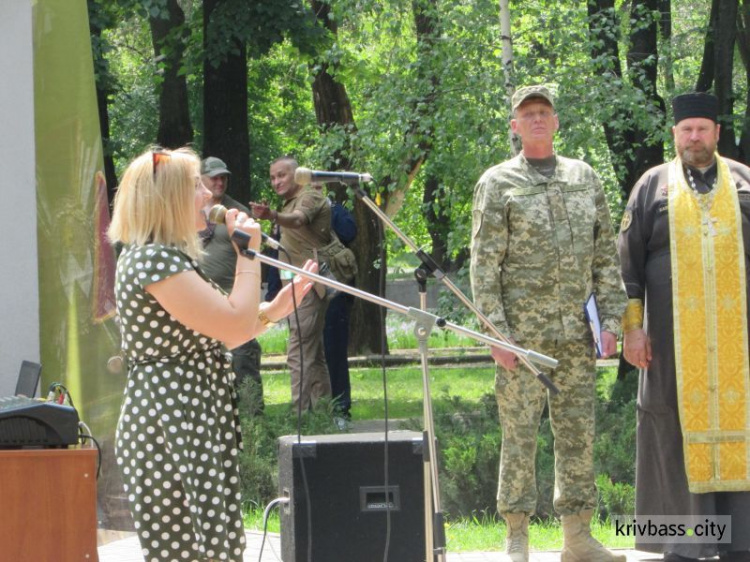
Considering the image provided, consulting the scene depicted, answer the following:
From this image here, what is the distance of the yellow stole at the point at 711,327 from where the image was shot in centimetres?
624

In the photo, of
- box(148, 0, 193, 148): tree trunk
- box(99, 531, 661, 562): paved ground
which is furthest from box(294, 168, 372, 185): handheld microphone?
box(148, 0, 193, 148): tree trunk

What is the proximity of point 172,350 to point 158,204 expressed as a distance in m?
0.47

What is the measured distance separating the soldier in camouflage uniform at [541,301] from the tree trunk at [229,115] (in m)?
7.48

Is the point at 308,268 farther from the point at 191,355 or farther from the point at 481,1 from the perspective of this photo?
the point at 481,1

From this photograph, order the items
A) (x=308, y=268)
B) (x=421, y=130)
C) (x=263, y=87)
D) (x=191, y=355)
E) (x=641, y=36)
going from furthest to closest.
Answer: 1. (x=263, y=87)
2. (x=641, y=36)
3. (x=421, y=130)
4. (x=308, y=268)
5. (x=191, y=355)

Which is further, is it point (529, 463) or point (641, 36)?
point (641, 36)

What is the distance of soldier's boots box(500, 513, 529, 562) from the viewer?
19.6 feet

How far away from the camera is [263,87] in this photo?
23438 millimetres

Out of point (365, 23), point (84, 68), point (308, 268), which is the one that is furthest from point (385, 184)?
point (308, 268)

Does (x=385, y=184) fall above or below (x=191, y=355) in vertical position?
above

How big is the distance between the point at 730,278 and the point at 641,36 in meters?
7.53

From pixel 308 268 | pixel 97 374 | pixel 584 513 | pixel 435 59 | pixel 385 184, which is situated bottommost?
pixel 584 513

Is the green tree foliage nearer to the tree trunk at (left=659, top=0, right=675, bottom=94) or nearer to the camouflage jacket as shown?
the tree trunk at (left=659, top=0, right=675, bottom=94)

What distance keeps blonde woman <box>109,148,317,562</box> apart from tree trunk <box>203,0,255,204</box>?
919 centimetres
